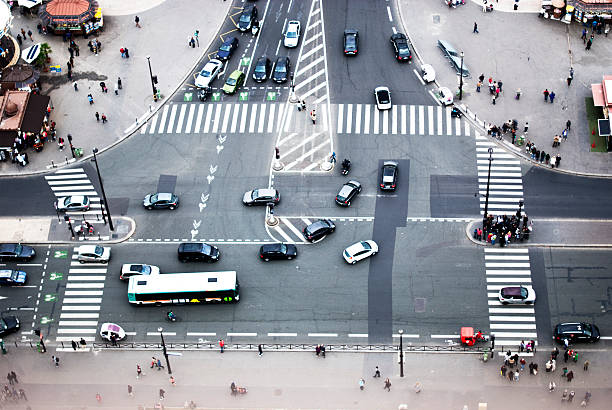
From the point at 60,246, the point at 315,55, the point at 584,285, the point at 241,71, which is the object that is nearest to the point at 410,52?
the point at 315,55

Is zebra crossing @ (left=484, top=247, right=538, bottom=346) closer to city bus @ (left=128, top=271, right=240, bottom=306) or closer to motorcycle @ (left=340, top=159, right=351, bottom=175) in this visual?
motorcycle @ (left=340, top=159, right=351, bottom=175)

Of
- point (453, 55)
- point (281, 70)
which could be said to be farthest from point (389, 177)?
point (453, 55)

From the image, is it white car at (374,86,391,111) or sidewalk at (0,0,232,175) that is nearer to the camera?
sidewalk at (0,0,232,175)

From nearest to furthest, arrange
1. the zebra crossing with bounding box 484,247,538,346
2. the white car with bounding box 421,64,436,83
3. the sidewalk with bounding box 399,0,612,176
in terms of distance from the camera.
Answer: the zebra crossing with bounding box 484,247,538,346, the sidewalk with bounding box 399,0,612,176, the white car with bounding box 421,64,436,83

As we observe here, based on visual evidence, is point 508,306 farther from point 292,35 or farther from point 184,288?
point 292,35

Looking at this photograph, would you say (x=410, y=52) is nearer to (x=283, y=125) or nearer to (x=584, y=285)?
(x=283, y=125)

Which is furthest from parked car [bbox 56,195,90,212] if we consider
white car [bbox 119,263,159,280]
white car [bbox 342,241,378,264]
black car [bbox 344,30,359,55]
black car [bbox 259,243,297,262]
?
black car [bbox 344,30,359,55]

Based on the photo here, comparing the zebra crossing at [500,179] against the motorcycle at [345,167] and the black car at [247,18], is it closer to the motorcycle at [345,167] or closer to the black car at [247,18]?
the motorcycle at [345,167]

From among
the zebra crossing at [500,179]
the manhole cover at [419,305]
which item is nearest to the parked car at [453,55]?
the zebra crossing at [500,179]
